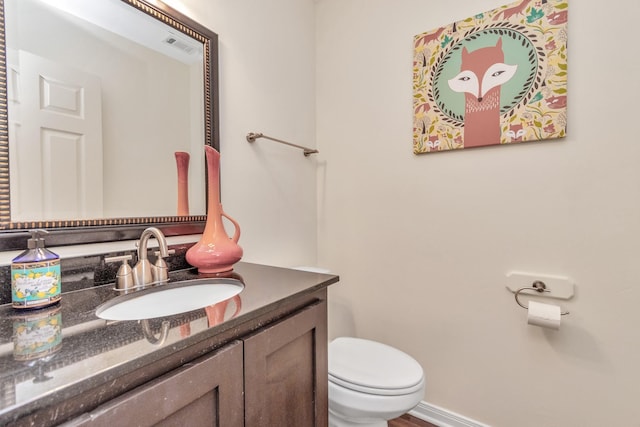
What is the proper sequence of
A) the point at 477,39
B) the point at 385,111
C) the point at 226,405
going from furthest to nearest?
the point at 385,111, the point at 477,39, the point at 226,405

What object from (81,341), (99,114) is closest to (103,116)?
(99,114)

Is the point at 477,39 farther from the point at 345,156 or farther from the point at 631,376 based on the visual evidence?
the point at 631,376

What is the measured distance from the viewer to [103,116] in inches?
35.1

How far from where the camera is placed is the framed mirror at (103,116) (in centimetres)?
73

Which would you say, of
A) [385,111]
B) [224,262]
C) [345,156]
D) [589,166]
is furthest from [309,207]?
[589,166]

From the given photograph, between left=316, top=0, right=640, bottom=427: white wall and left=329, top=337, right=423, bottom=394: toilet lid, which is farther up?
left=316, top=0, right=640, bottom=427: white wall

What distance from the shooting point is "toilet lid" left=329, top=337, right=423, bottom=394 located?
1.04m

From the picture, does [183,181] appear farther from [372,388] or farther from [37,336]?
[372,388]

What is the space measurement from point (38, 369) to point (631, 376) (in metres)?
1.79

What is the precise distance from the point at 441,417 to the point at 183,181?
1.70 metres

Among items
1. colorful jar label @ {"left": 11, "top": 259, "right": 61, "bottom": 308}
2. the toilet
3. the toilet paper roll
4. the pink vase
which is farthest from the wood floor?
colorful jar label @ {"left": 11, "top": 259, "right": 61, "bottom": 308}

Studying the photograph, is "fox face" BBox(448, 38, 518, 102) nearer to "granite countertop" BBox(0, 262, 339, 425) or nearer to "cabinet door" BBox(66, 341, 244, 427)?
"granite countertop" BBox(0, 262, 339, 425)

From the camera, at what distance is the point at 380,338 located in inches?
65.1

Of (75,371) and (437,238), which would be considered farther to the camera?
(437,238)
